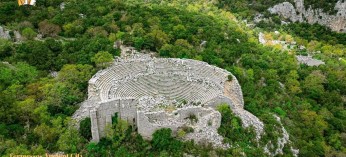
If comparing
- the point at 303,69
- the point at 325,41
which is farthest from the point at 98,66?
the point at 325,41

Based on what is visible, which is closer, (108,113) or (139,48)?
(108,113)

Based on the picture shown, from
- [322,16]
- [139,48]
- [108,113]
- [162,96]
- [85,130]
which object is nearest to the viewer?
[108,113]

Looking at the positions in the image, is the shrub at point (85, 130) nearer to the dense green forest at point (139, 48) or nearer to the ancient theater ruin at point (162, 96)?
the dense green forest at point (139, 48)

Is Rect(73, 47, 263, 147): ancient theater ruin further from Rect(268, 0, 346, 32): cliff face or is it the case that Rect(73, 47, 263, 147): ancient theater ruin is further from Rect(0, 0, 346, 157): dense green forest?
Rect(268, 0, 346, 32): cliff face

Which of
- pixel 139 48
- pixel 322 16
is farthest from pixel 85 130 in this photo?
pixel 322 16

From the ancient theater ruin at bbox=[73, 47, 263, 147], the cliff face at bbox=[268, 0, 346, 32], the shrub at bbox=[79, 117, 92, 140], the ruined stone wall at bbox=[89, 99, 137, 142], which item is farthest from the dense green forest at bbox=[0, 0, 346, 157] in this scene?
the cliff face at bbox=[268, 0, 346, 32]

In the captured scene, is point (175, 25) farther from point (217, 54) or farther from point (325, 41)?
point (325, 41)

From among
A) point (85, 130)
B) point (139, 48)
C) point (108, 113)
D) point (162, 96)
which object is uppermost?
point (139, 48)

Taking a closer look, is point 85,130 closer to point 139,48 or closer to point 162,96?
point 162,96
